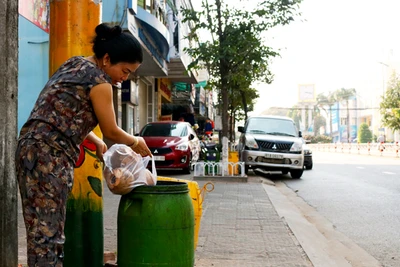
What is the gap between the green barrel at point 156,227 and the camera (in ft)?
9.55

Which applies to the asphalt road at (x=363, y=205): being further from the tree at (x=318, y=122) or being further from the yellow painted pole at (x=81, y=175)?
the tree at (x=318, y=122)

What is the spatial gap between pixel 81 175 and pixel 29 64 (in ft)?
24.5

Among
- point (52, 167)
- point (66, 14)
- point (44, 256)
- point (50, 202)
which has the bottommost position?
point (44, 256)

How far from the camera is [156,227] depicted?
114 inches

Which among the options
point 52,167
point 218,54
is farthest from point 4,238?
point 218,54

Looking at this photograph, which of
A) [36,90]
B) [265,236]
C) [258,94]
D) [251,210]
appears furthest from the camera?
[258,94]

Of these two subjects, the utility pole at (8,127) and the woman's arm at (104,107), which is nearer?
the woman's arm at (104,107)

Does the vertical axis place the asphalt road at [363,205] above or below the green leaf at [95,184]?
below

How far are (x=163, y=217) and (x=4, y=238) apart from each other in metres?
0.99

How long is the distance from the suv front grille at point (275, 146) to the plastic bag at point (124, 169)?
36.6 feet

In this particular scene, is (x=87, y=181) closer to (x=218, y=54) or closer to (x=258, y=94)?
(x=218, y=54)

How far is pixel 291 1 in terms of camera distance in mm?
12977

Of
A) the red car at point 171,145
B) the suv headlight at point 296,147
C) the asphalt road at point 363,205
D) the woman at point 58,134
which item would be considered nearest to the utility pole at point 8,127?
the woman at point 58,134

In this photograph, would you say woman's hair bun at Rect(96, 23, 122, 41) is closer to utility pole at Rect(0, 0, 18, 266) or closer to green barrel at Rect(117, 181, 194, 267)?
utility pole at Rect(0, 0, 18, 266)
